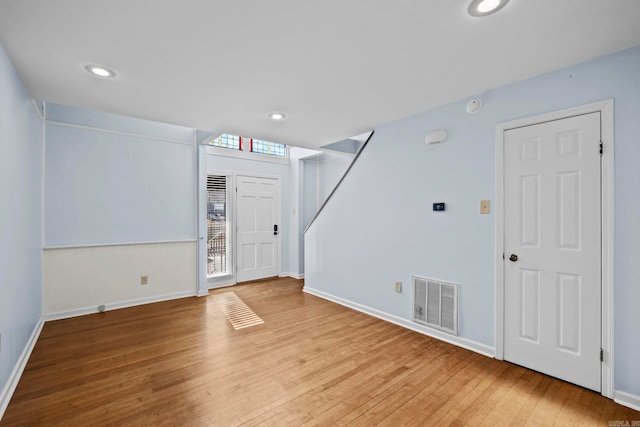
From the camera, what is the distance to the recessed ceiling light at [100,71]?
217cm

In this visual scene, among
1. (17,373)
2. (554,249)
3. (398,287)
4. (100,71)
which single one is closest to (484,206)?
(554,249)

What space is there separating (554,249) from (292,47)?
2.55 meters

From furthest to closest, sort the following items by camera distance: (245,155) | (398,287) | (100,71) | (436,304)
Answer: (245,155), (398,287), (436,304), (100,71)

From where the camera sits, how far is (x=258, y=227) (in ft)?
18.7

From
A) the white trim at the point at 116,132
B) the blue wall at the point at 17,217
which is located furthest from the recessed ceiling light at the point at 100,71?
the white trim at the point at 116,132

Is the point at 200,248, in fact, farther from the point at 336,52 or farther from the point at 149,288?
the point at 336,52

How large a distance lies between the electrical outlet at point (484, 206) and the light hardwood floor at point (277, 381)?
53.3 inches

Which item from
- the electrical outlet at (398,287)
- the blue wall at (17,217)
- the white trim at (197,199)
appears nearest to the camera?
the blue wall at (17,217)

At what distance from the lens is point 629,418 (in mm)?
1797

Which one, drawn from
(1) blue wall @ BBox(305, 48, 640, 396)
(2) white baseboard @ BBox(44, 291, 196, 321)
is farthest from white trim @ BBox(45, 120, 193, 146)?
(1) blue wall @ BBox(305, 48, 640, 396)

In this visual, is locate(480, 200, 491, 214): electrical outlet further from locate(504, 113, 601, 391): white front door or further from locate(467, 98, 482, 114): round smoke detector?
locate(467, 98, 482, 114): round smoke detector

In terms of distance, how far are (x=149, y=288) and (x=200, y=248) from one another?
35.5 inches

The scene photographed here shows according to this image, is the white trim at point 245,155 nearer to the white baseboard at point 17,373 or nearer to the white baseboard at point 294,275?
the white baseboard at point 294,275

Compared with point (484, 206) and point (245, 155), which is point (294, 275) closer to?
point (245, 155)
